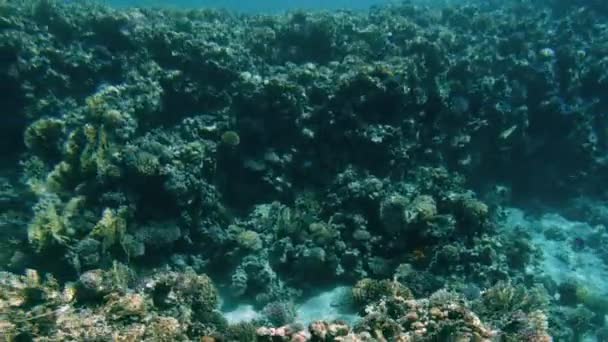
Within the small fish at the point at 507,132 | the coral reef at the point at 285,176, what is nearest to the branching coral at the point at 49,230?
the coral reef at the point at 285,176

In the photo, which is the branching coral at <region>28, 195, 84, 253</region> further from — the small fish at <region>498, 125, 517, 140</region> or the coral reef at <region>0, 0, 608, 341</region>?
the small fish at <region>498, 125, 517, 140</region>

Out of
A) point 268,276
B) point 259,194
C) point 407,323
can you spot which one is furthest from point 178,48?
point 407,323

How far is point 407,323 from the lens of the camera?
5.71 m

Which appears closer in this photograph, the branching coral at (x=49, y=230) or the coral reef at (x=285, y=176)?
the coral reef at (x=285, y=176)

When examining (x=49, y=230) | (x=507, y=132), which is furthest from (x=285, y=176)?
(x=507, y=132)

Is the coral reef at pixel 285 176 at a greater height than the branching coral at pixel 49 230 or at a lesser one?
greater

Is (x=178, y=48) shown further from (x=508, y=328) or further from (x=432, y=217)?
(x=508, y=328)

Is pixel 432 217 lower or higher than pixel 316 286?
higher

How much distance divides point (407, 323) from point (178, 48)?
928 cm

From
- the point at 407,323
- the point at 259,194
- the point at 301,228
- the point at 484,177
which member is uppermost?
the point at 484,177

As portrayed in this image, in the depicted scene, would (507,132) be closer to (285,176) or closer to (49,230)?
(285,176)

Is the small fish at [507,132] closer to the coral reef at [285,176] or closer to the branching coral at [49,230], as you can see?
the coral reef at [285,176]

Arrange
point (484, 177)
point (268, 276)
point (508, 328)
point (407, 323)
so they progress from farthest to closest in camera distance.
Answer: point (484, 177) → point (268, 276) → point (508, 328) → point (407, 323)

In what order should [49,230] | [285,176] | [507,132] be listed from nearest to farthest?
[49,230] → [285,176] → [507,132]
